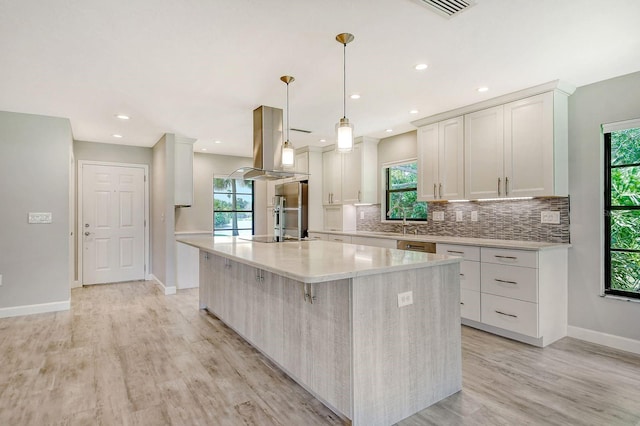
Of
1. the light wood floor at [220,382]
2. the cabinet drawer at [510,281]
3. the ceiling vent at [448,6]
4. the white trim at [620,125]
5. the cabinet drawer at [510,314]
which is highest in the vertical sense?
the ceiling vent at [448,6]

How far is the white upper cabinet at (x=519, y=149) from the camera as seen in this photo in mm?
3201

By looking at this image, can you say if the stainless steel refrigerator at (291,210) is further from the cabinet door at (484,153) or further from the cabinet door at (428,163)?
the cabinet door at (484,153)

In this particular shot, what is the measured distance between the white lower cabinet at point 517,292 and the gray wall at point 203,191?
4783 mm

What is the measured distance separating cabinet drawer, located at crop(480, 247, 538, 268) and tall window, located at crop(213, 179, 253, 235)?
4.93 meters

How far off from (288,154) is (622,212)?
309 centimetres

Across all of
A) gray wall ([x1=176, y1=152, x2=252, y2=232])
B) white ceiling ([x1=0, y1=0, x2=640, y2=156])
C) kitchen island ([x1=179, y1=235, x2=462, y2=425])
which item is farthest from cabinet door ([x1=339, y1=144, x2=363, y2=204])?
kitchen island ([x1=179, y1=235, x2=462, y2=425])

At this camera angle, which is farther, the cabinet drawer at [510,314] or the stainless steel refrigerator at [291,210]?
the stainless steel refrigerator at [291,210]

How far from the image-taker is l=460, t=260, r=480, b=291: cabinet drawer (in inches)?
136

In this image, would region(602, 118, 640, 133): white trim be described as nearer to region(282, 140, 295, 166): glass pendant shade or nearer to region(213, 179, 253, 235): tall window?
region(282, 140, 295, 166): glass pendant shade

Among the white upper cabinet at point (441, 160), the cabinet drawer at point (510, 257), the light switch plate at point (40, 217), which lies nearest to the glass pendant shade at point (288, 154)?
the white upper cabinet at point (441, 160)

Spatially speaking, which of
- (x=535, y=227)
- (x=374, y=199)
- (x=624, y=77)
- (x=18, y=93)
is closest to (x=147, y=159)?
(x=18, y=93)

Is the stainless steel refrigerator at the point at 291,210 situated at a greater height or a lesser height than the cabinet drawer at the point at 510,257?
greater

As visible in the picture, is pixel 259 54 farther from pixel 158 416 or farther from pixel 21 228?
pixel 21 228

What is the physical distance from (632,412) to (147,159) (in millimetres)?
6803
